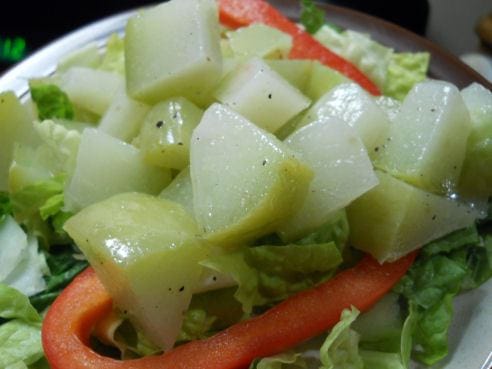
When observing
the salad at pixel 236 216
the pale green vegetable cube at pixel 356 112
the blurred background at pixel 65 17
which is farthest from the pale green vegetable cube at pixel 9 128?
the blurred background at pixel 65 17

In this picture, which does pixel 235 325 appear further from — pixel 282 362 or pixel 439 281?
pixel 439 281

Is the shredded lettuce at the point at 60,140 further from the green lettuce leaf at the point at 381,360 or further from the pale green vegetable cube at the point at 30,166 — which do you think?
the green lettuce leaf at the point at 381,360

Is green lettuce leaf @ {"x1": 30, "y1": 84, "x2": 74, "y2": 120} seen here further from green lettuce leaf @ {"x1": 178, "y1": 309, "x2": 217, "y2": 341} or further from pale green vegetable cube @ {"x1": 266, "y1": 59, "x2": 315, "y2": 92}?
green lettuce leaf @ {"x1": 178, "y1": 309, "x2": 217, "y2": 341}

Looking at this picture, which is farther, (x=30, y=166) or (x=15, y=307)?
(x=30, y=166)

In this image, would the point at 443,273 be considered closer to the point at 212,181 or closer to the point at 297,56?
the point at 212,181

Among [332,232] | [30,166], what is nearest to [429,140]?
[332,232]
